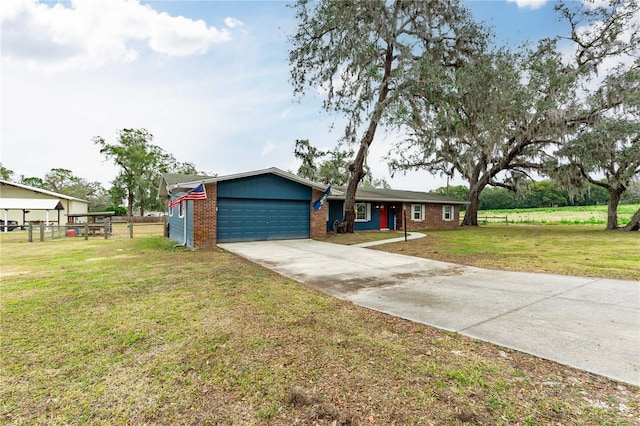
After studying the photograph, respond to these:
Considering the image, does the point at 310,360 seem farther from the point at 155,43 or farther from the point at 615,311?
the point at 155,43

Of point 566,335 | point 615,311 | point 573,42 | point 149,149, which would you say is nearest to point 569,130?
point 573,42

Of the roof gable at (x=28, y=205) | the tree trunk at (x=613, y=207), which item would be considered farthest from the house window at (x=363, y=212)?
the roof gable at (x=28, y=205)

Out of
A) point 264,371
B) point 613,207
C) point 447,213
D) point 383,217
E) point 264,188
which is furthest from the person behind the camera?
point 447,213

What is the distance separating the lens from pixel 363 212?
63.3 ft

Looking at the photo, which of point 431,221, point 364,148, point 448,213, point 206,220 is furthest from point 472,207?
point 206,220

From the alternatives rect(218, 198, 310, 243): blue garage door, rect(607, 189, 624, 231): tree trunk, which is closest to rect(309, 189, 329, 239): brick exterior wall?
rect(218, 198, 310, 243): blue garage door

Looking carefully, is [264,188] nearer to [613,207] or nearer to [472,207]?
[472,207]

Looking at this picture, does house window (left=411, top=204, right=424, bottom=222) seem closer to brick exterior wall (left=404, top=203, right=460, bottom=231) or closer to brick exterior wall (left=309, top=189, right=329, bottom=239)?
brick exterior wall (left=404, top=203, right=460, bottom=231)

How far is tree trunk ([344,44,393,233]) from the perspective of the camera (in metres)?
14.6

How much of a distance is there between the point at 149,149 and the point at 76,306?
4053 cm

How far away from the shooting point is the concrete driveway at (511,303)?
2.96 meters

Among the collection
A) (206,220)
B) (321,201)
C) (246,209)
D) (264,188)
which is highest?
(264,188)

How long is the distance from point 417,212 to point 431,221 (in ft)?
4.94

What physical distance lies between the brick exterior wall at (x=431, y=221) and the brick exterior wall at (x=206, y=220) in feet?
45.5
